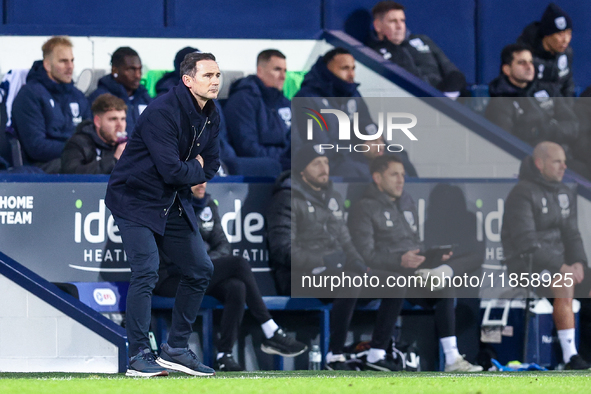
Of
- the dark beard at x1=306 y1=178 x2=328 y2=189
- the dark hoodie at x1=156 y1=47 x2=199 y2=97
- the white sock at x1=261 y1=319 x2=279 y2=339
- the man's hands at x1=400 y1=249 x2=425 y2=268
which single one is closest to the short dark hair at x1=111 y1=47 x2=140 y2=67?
the dark hoodie at x1=156 y1=47 x2=199 y2=97

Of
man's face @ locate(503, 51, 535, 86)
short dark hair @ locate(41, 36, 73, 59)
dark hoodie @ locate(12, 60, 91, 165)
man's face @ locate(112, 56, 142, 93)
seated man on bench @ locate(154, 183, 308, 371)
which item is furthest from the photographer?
man's face @ locate(503, 51, 535, 86)

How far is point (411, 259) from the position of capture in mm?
7410

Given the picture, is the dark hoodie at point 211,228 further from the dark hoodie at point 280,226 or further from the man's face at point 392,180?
the man's face at point 392,180

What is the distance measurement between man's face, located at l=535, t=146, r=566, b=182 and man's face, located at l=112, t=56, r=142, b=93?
3.46 metres

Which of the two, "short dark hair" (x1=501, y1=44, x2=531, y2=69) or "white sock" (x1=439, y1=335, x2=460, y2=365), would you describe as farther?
"short dark hair" (x1=501, y1=44, x2=531, y2=69)

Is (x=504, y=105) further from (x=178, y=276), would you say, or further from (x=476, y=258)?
(x=178, y=276)

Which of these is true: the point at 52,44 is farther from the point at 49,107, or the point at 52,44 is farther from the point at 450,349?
the point at 450,349

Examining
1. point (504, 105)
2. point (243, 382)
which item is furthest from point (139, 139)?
point (504, 105)

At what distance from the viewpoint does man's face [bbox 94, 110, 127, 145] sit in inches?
297

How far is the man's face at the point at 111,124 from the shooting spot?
7551mm

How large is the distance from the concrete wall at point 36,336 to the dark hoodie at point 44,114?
85.3 inches

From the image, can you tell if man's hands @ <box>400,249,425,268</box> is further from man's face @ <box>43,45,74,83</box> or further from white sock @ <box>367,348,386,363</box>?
man's face @ <box>43,45,74,83</box>

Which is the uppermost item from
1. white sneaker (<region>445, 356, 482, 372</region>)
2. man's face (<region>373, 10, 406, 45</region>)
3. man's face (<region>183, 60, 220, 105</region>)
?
man's face (<region>373, 10, 406, 45</region>)

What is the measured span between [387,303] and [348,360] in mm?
492
